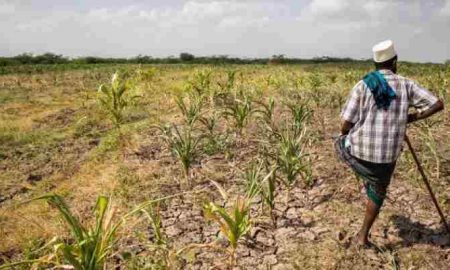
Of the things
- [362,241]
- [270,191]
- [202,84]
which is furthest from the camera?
[202,84]

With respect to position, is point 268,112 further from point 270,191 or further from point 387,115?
point 387,115

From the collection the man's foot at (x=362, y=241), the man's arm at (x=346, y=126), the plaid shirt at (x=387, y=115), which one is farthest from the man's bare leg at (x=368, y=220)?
the man's arm at (x=346, y=126)

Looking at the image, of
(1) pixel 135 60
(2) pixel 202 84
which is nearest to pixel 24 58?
(1) pixel 135 60

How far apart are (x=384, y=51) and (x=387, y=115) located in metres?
0.44

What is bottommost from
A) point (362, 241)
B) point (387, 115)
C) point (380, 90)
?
point (362, 241)

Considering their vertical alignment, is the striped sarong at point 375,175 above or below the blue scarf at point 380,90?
below

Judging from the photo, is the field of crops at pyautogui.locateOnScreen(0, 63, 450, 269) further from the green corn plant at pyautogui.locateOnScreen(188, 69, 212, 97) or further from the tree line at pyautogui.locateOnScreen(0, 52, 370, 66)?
the tree line at pyautogui.locateOnScreen(0, 52, 370, 66)

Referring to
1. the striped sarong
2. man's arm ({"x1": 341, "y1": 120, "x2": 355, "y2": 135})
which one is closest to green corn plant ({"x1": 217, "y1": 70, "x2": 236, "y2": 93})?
man's arm ({"x1": 341, "y1": 120, "x2": 355, "y2": 135})

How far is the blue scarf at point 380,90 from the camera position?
3.18 metres

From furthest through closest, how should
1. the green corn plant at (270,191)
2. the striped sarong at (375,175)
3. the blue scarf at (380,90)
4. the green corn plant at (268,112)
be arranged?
the green corn plant at (268,112), the green corn plant at (270,191), the striped sarong at (375,175), the blue scarf at (380,90)

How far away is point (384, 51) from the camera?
3211 mm

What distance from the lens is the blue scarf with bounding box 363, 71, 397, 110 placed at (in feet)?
10.4

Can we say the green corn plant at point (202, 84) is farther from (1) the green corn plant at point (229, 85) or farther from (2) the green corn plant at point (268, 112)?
(2) the green corn plant at point (268, 112)

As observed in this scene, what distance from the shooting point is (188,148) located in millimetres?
4754
